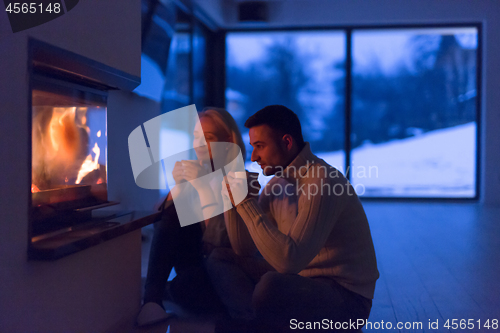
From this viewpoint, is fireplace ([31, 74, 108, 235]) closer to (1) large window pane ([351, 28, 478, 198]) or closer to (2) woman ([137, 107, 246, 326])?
(2) woman ([137, 107, 246, 326])

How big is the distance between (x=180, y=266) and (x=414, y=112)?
16.1 feet

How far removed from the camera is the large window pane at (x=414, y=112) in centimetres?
559

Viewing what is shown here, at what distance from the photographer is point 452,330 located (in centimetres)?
165

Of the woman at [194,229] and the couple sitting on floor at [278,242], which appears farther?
the woman at [194,229]

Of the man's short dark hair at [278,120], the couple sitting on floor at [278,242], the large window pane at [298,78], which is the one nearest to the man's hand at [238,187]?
the couple sitting on floor at [278,242]

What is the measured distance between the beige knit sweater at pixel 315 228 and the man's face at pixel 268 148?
52 millimetres

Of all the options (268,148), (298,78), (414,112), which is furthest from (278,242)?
(414,112)

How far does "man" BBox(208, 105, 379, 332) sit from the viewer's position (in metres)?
1.22

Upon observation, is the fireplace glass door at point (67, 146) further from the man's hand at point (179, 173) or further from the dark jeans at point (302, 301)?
the dark jeans at point (302, 301)

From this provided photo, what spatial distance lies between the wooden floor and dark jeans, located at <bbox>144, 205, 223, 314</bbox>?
0.13 meters

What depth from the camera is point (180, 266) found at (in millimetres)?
1818

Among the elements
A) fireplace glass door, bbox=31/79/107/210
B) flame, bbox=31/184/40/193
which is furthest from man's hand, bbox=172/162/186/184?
flame, bbox=31/184/40/193

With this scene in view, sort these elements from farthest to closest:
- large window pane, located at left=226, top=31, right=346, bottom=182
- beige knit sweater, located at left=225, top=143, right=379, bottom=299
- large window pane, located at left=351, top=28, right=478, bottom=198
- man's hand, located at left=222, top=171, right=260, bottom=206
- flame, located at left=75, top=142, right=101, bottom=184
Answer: large window pane, located at left=226, top=31, right=346, bottom=182 < large window pane, located at left=351, top=28, right=478, bottom=198 < flame, located at left=75, top=142, right=101, bottom=184 < man's hand, located at left=222, top=171, right=260, bottom=206 < beige knit sweater, located at left=225, top=143, right=379, bottom=299

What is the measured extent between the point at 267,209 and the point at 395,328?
2.44 ft
